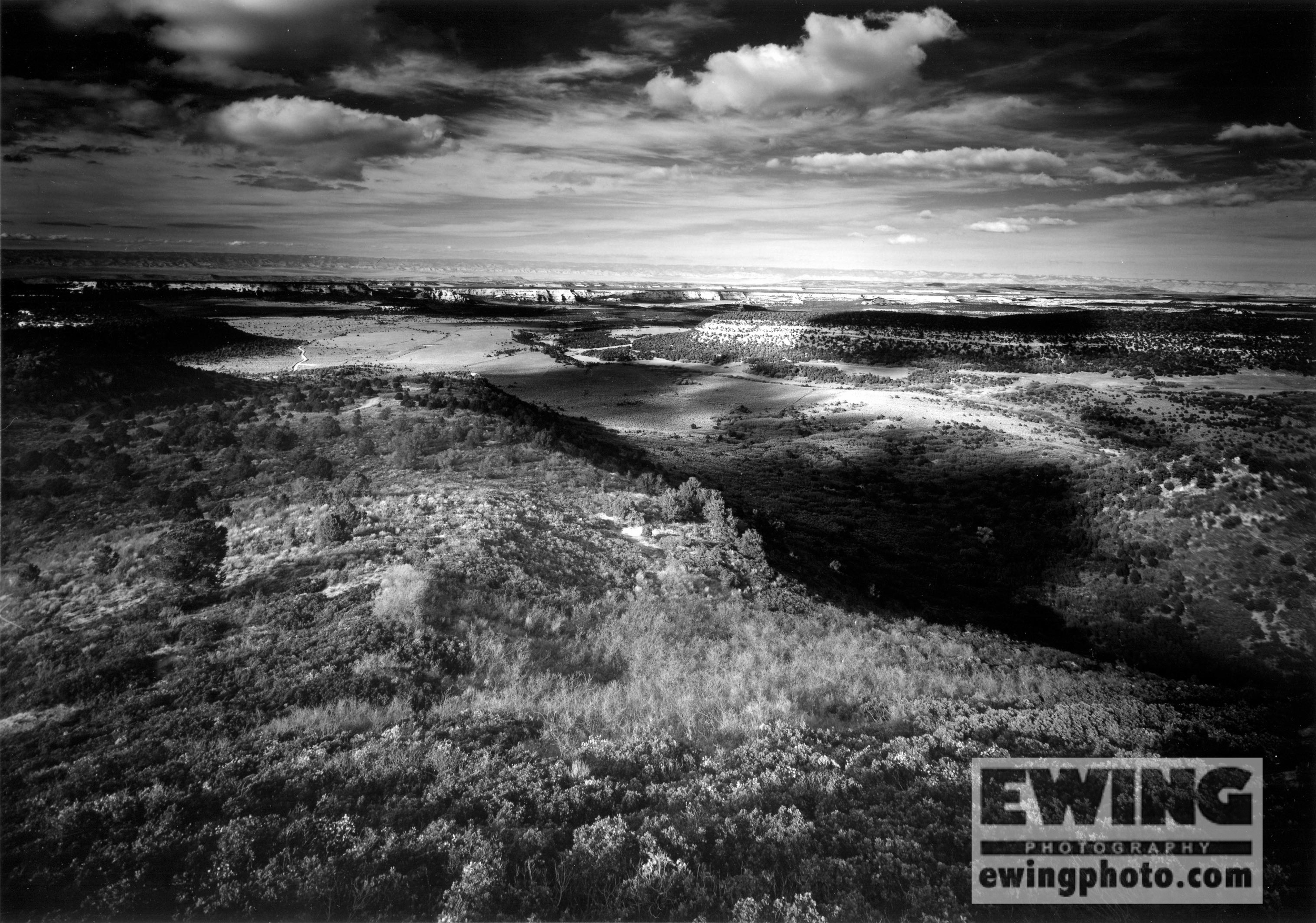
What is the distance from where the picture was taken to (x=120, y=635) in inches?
379

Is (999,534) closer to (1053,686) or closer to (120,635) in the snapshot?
(1053,686)

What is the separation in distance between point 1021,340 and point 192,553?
304 ft

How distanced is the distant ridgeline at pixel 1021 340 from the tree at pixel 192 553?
68.9m

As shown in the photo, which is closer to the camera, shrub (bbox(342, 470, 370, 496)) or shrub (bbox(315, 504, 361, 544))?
shrub (bbox(315, 504, 361, 544))

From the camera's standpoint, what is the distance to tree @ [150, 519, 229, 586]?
11734 millimetres

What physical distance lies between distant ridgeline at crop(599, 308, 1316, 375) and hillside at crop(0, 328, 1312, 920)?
222ft

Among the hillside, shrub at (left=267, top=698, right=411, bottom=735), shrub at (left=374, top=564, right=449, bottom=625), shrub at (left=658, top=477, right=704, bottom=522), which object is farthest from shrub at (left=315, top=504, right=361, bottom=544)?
shrub at (left=658, top=477, right=704, bottom=522)

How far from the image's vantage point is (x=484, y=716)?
7.99 m

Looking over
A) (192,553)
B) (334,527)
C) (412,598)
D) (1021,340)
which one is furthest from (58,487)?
(1021,340)

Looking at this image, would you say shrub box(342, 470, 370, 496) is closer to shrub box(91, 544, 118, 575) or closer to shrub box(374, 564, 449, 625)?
shrub box(91, 544, 118, 575)

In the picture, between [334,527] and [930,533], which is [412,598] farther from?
[930,533]

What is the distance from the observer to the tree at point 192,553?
11.7m

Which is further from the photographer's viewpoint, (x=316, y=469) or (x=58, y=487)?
(x=316, y=469)

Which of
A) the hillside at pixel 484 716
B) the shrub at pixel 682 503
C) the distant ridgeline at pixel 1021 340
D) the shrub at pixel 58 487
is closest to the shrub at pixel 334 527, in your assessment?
the hillside at pixel 484 716
